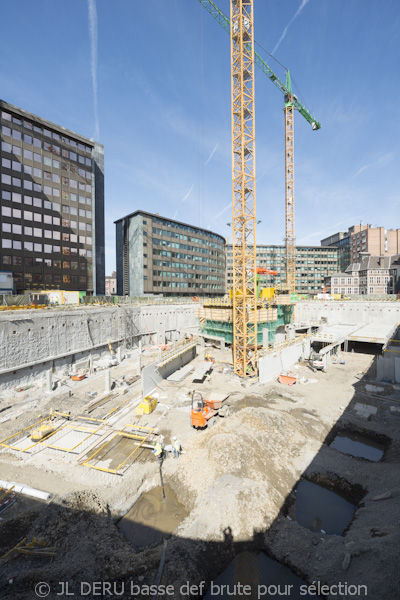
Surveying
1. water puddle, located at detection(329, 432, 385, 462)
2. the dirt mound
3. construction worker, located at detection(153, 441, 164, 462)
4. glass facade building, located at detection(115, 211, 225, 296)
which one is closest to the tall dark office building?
glass facade building, located at detection(115, 211, 225, 296)

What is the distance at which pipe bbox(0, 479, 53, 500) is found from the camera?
12031 millimetres

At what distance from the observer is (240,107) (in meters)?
31.1

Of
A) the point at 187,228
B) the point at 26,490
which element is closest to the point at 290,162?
the point at 187,228

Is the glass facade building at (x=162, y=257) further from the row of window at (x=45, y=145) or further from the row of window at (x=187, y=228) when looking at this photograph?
the row of window at (x=45, y=145)

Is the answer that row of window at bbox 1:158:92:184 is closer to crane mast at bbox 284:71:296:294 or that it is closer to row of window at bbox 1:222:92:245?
row of window at bbox 1:222:92:245

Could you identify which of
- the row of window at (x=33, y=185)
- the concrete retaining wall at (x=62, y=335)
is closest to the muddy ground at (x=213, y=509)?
the concrete retaining wall at (x=62, y=335)

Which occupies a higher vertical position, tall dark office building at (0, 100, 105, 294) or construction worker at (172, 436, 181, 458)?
tall dark office building at (0, 100, 105, 294)

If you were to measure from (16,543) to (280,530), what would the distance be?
10214 mm

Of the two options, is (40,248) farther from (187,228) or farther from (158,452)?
(158,452)

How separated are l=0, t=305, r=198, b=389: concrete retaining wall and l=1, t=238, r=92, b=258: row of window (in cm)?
2755

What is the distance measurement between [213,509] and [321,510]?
542cm

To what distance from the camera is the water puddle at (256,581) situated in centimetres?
859

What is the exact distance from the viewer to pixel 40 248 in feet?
178

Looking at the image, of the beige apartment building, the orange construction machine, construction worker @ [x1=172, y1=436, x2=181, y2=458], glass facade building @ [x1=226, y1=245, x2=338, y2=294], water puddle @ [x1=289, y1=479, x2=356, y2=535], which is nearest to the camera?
water puddle @ [x1=289, y1=479, x2=356, y2=535]
